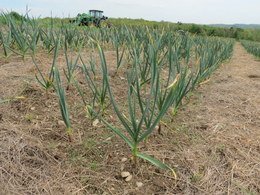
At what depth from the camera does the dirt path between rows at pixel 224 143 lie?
1.57m

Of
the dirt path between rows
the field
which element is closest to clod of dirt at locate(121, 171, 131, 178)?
the field

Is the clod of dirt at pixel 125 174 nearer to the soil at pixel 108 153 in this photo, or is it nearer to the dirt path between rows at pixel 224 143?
the soil at pixel 108 153

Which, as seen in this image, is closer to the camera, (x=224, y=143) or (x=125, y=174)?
(x=125, y=174)

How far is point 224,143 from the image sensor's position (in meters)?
1.88

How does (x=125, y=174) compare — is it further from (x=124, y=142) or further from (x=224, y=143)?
(x=224, y=143)

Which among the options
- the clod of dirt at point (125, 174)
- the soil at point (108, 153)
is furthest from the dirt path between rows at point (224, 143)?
the clod of dirt at point (125, 174)

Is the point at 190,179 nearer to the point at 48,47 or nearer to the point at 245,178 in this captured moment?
the point at 245,178

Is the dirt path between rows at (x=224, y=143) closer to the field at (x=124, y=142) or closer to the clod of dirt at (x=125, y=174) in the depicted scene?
the field at (x=124, y=142)

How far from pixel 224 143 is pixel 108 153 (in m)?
0.71

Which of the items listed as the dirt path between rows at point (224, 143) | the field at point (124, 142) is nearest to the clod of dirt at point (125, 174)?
the field at point (124, 142)

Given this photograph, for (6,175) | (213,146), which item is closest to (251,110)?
(213,146)

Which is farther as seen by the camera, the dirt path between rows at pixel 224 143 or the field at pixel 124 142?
the dirt path between rows at pixel 224 143

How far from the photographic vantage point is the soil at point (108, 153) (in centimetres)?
145

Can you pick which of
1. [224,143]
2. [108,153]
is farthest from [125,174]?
[224,143]
